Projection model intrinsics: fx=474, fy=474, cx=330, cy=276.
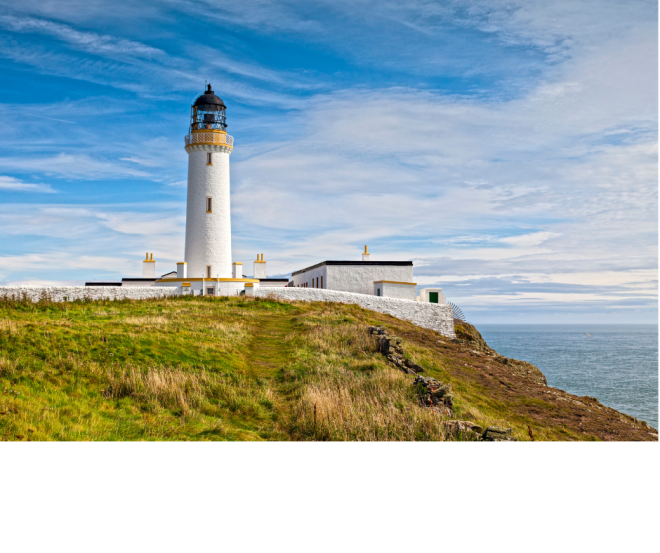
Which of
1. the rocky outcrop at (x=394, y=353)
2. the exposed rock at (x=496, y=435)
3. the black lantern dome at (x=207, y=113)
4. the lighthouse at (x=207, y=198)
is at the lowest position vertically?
the exposed rock at (x=496, y=435)

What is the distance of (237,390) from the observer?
28.7 feet

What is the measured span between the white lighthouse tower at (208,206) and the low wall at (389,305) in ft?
10.5

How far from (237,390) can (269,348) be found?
16.5ft

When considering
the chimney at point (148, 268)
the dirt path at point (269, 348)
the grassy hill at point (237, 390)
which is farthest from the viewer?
the chimney at point (148, 268)

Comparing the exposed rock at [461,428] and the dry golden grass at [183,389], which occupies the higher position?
the dry golden grass at [183,389]

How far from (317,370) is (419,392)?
2.33 m

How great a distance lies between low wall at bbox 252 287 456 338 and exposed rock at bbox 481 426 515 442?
2090cm

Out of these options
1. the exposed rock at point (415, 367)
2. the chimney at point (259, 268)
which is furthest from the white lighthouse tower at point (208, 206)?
the exposed rock at point (415, 367)

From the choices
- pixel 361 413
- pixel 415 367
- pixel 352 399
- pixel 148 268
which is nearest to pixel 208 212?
pixel 148 268

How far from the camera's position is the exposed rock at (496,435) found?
6.53 m

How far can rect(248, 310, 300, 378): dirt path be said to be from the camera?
1110cm

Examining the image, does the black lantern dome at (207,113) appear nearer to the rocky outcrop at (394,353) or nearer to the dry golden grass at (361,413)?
the rocky outcrop at (394,353)

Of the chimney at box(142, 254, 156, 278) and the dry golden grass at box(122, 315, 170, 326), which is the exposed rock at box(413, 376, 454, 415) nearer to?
the dry golden grass at box(122, 315, 170, 326)
